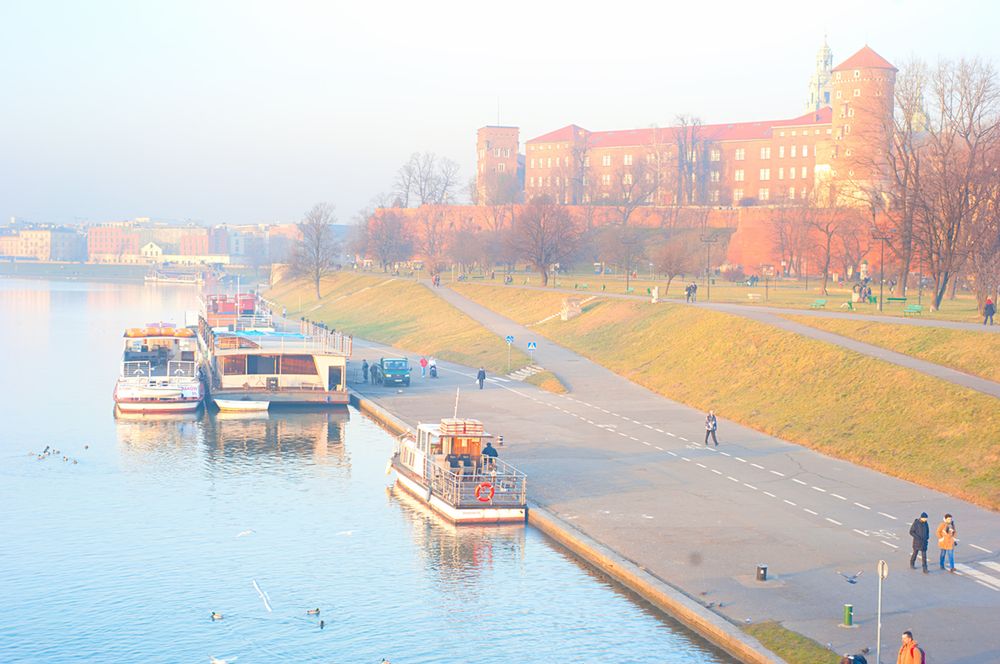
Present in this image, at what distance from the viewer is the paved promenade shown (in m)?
22.6

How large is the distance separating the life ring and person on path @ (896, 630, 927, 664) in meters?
14.1

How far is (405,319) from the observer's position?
310 feet

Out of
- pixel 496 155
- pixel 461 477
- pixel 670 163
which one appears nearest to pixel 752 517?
pixel 461 477

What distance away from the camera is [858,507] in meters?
31.3

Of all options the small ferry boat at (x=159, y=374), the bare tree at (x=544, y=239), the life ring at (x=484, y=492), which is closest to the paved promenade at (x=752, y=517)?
the life ring at (x=484, y=492)

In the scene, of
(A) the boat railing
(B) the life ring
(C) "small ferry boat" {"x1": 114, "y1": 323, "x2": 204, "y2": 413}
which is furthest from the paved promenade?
(C) "small ferry boat" {"x1": 114, "y1": 323, "x2": 204, "y2": 413}

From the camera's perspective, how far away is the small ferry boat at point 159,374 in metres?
51.0

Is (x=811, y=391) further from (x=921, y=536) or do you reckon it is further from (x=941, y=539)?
(x=921, y=536)

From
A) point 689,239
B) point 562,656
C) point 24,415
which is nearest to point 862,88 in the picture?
point 689,239

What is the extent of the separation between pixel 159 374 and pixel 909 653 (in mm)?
48504

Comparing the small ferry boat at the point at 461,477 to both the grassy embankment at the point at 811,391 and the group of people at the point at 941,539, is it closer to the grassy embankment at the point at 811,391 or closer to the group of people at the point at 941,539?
the group of people at the point at 941,539

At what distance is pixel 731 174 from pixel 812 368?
12691 centimetres

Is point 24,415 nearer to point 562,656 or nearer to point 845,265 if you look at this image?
point 562,656

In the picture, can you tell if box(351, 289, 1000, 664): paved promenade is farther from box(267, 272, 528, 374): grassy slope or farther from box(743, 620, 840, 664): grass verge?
box(267, 272, 528, 374): grassy slope
